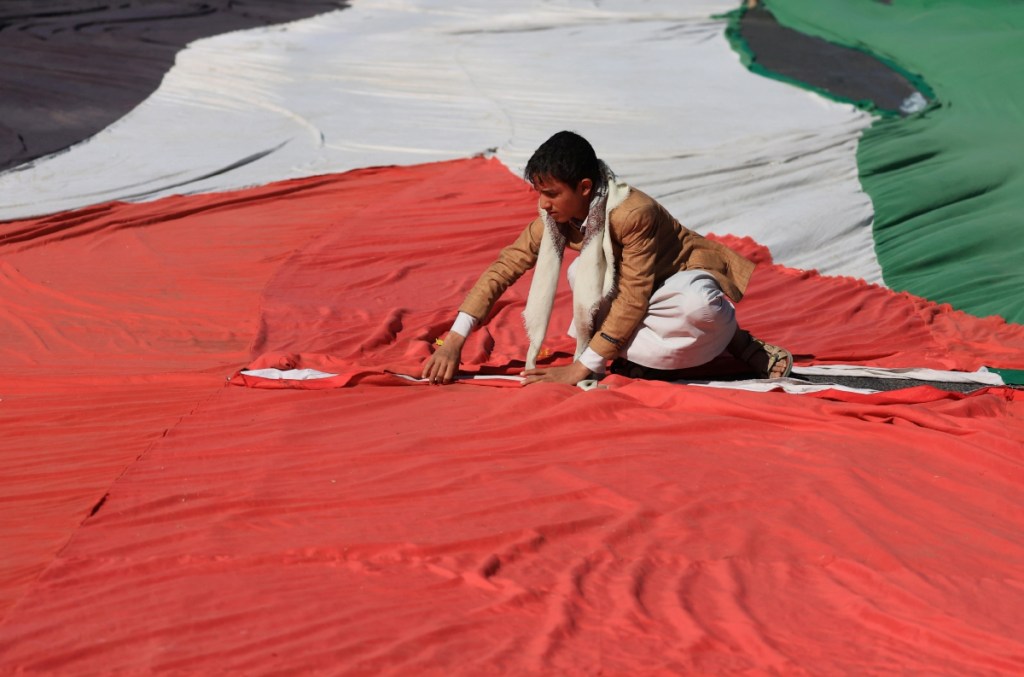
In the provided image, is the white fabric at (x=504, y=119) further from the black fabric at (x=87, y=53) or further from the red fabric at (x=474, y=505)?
the red fabric at (x=474, y=505)

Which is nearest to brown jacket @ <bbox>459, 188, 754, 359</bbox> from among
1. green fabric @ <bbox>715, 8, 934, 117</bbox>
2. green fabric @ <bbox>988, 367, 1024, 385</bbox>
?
green fabric @ <bbox>988, 367, 1024, 385</bbox>

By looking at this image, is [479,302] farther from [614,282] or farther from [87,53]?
[87,53]

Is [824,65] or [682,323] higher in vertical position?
[824,65]

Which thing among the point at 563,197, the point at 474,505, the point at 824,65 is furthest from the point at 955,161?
the point at 474,505

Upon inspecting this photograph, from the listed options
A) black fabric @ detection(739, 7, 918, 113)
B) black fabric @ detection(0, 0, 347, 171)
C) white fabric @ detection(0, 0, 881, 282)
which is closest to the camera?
white fabric @ detection(0, 0, 881, 282)

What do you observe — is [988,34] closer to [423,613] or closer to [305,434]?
[305,434]

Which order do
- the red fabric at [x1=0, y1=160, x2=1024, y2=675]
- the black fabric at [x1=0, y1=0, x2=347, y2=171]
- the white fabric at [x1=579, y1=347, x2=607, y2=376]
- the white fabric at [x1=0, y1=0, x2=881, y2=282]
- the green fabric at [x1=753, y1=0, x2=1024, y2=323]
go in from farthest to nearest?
1. the black fabric at [x1=0, y1=0, x2=347, y2=171]
2. the white fabric at [x1=0, y1=0, x2=881, y2=282]
3. the green fabric at [x1=753, y1=0, x2=1024, y2=323]
4. the white fabric at [x1=579, y1=347, x2=607, y2=376]
5. the red fabric at [x1=0, y1=160, x2=1024, y2=675]

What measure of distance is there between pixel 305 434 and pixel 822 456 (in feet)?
3.94

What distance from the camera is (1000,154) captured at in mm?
4984

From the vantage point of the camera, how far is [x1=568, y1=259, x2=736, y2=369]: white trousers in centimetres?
290

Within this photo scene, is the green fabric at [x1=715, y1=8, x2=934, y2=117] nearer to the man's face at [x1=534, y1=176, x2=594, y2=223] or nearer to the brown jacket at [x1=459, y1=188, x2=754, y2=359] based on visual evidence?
the brown jacket at [x1=459, y1=188, x2=754, y2=359]

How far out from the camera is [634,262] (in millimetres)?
2865

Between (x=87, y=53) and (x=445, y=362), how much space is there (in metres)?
4.87

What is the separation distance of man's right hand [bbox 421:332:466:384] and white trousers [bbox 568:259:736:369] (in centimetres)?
36
